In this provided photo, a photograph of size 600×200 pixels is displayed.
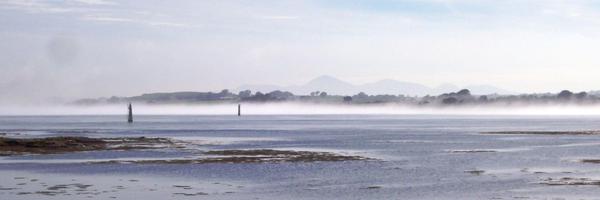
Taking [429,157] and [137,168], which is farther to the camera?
[429,157]

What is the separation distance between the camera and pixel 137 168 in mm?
37531

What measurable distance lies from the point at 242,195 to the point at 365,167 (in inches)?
463

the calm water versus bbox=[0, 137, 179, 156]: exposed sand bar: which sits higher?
bbox=[0, 137, 179, 156]: exposed sand bar

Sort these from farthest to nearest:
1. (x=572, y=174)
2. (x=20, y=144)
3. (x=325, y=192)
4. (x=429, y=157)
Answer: (x=20, y=144), (x=429, y=157), (x=572, y=174), (x=325, y=192)

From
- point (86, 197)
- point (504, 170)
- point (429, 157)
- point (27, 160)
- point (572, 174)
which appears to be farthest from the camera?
point (429, 157)

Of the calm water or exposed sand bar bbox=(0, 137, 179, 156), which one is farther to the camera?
exposed sand bar bbox=(0, 137, 179, 156)

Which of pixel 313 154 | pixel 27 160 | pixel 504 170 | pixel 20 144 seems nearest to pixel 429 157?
pixel 313 154

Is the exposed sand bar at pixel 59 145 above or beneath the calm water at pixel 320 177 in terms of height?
above

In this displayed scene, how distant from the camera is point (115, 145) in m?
56.5

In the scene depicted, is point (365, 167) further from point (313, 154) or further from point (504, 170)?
point (313, 154)

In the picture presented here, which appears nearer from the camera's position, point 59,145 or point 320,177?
point 320,177

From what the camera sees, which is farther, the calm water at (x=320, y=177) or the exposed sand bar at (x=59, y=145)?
the exposed sand bar at (x=59, y=145)

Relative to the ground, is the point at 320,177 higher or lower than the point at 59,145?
lower

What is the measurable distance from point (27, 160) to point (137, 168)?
677cm
